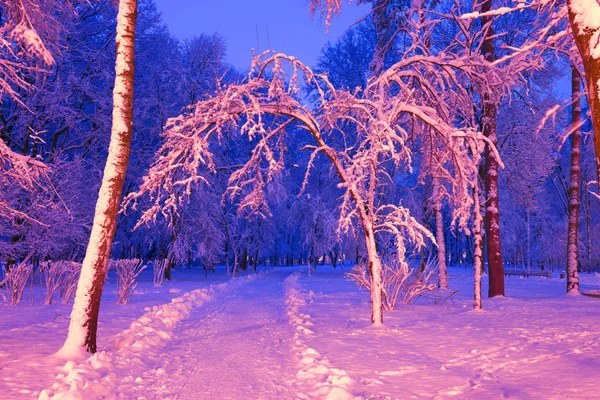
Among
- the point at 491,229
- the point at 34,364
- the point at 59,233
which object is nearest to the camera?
the point at 34,364

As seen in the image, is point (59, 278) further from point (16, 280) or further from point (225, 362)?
point (225, 362)

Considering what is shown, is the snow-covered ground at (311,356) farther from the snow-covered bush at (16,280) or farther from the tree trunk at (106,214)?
the snow-covered bush at (16,280)

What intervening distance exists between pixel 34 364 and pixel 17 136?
58.8 ft

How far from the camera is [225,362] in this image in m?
6.59

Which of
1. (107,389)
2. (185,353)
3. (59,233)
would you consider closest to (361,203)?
(185,353)

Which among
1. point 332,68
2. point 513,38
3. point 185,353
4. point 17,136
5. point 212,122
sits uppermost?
point 332,68

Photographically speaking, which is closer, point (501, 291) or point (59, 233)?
point (501, 291)

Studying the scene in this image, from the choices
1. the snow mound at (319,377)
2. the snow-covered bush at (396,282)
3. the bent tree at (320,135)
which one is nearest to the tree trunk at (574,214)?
the snow-covered bush at (396,282)

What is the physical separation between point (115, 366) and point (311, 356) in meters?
2.69

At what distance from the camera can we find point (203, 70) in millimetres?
27375

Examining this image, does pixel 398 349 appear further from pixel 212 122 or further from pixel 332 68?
pixel 332 68

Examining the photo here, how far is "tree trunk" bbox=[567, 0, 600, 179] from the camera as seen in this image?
3592mm

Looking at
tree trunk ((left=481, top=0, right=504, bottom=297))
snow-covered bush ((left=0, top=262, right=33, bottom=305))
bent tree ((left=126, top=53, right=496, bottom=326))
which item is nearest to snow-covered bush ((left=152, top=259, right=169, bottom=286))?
snow-covered bush ((left=0, top=262, right=33, bottom=305))

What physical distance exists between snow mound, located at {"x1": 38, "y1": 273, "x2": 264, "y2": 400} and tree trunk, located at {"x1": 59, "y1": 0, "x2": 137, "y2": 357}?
19.6 inches
